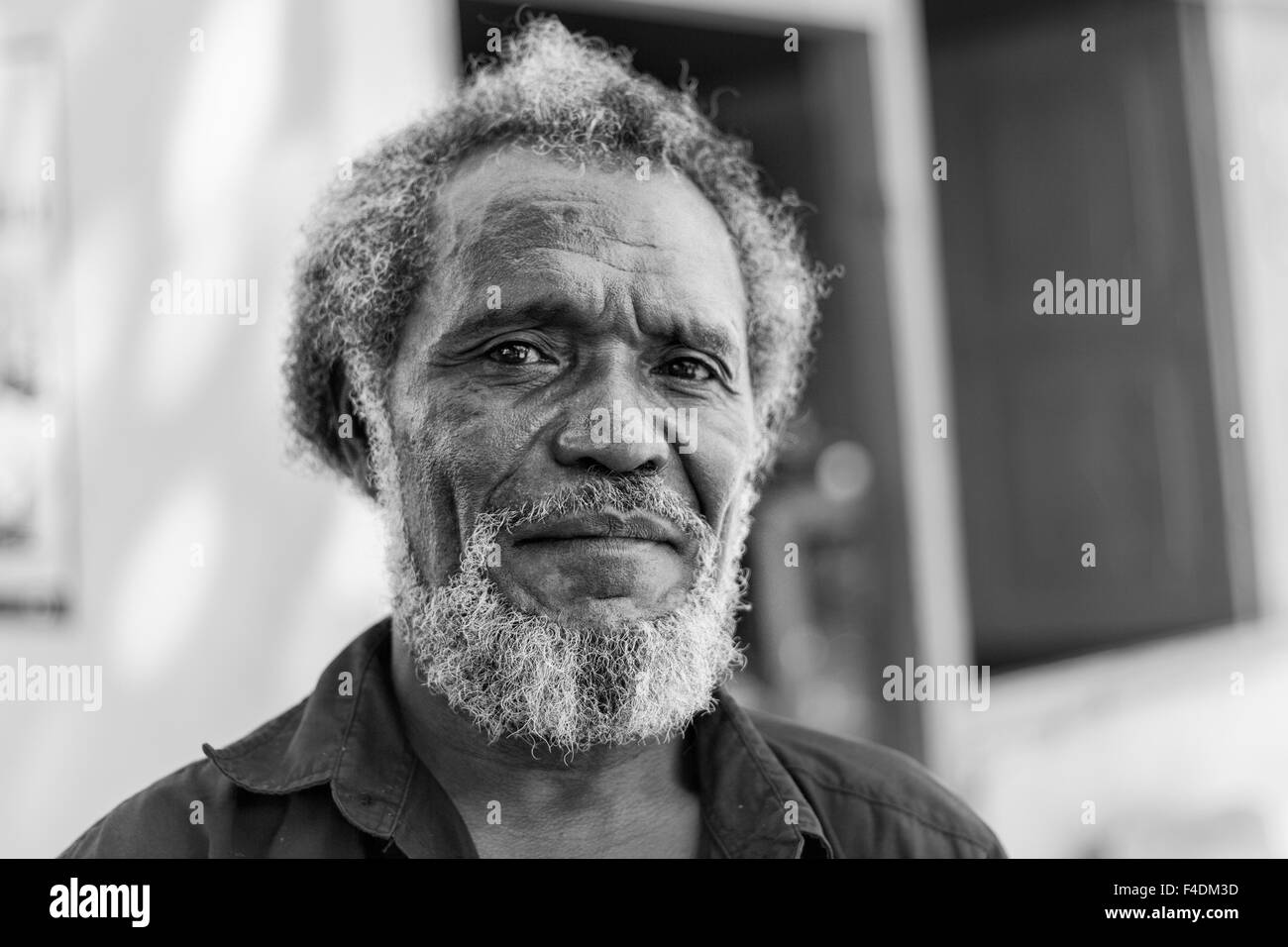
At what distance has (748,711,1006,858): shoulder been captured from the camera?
1.76m

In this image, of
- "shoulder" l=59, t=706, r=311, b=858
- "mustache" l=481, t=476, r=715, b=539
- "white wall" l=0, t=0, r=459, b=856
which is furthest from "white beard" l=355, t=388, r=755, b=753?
"white wall" l=0, t=0, r=459, b=856

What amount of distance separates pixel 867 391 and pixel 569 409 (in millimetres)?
2435

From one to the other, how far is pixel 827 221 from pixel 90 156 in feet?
8.05

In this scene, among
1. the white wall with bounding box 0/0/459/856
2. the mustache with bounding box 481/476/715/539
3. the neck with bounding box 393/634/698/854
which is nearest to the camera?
the mustache with bounding box 481/476/715/539

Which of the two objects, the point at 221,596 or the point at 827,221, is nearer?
the point at 221,596

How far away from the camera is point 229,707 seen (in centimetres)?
231

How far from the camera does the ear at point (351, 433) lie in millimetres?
1790

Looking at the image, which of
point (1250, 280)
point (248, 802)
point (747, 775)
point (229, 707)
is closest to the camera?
point (248, 802)

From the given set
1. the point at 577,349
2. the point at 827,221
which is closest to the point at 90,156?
the point at 577,349

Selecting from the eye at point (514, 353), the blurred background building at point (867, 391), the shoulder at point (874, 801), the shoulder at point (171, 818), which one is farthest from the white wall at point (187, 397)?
the shoulder at point (874, 801)

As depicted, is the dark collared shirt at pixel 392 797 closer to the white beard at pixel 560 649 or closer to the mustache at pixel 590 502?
the white beard at pixel 560 649

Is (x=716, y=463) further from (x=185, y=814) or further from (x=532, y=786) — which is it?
(x=185, y=814)

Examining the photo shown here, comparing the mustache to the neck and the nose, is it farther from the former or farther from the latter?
the neck
